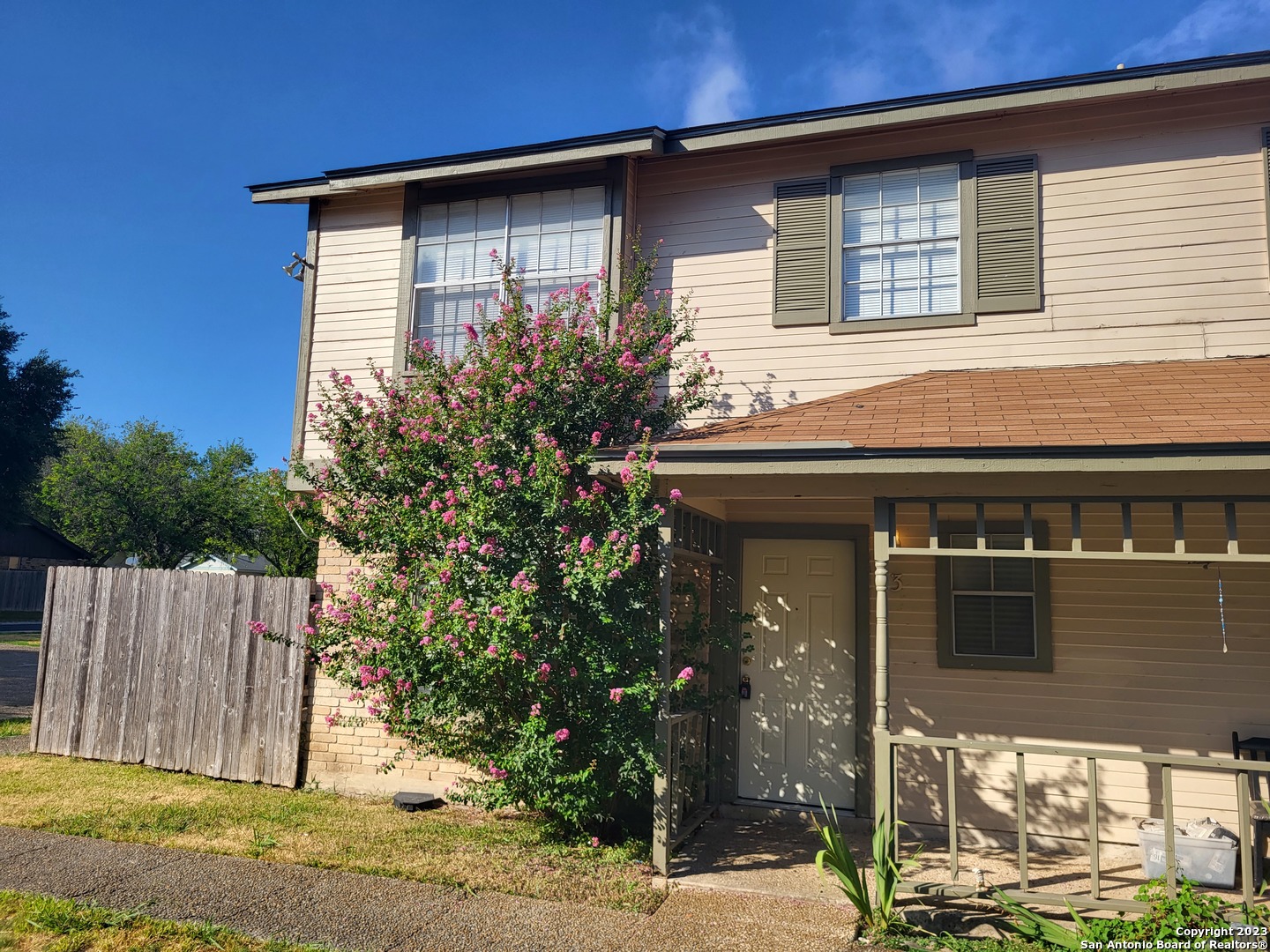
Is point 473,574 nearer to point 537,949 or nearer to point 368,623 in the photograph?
point 368,623

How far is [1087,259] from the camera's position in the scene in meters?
7.14

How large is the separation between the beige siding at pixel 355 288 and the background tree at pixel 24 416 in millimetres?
30652

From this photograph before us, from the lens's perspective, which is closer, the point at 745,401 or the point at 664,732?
the point at 664,732

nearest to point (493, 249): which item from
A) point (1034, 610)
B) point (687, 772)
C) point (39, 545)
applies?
point (687, 772)

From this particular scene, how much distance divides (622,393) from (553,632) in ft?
7.16

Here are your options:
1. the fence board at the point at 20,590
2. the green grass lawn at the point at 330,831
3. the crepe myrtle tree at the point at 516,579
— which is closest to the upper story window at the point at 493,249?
the crepe myrtle tree at the point at 516,579

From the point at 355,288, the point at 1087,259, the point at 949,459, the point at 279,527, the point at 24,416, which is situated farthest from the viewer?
the point at 24,416

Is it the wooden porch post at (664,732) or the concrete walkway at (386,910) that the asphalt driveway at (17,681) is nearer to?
the concrete walkway at (386,910)

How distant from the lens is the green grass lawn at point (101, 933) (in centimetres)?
428

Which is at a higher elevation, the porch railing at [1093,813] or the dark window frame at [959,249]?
the dark window frame at [959,249]

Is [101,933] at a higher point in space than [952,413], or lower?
lower

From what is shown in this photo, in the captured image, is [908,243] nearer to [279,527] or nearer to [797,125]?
[797,125]

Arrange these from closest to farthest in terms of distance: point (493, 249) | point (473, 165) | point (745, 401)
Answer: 1. point (745, 401)
2. point (473, 165)
3. point (493, 249)

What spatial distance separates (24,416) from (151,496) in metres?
8.55
